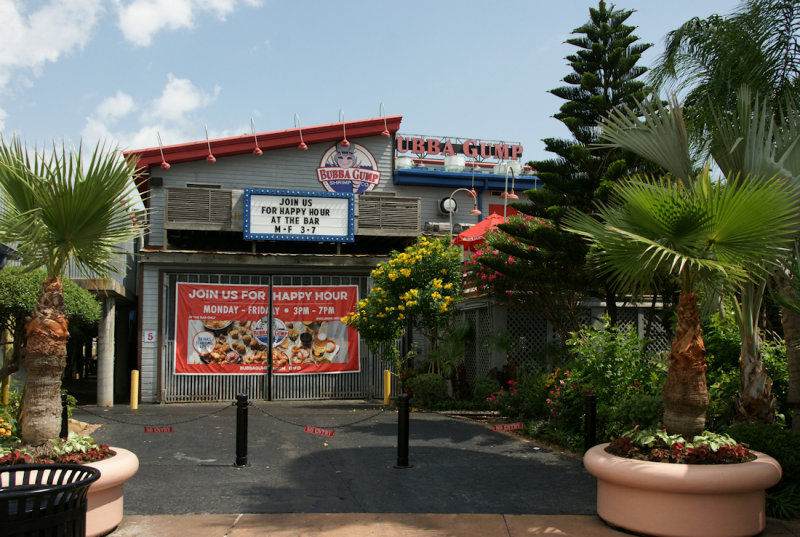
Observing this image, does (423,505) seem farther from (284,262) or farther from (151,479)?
(284,262)

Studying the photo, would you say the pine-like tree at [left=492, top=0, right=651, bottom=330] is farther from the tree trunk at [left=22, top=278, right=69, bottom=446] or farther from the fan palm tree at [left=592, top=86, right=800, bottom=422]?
the tree trunk at [left=22, top=278, right=69, bottom=446]

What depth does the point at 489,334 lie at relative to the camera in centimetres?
1518

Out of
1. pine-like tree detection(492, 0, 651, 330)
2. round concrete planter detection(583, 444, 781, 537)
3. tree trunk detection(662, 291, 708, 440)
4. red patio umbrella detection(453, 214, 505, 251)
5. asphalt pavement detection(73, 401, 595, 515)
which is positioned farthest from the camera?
red patio umbrella detection(453, 214, 505, 251)

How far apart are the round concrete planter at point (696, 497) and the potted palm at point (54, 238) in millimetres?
4498

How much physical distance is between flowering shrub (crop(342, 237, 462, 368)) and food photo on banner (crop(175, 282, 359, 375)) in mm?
1904

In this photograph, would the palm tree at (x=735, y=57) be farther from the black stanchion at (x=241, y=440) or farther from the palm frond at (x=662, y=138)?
the black stanchion at (x=241, y=440)

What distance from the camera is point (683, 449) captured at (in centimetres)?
617

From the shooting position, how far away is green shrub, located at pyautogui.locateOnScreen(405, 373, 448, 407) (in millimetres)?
15242

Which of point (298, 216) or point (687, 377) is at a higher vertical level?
point (298, 216)

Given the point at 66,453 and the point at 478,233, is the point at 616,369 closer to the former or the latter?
the point at 66,453

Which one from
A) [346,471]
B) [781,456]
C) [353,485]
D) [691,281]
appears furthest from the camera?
[346,471]

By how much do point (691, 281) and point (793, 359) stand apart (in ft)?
7.19

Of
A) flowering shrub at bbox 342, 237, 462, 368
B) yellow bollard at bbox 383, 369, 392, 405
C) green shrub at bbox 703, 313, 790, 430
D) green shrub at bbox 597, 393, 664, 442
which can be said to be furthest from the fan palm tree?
yellow bollard at bbox 383, 369, 392, 405

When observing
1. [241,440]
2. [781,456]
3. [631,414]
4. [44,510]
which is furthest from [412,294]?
[44,510]
